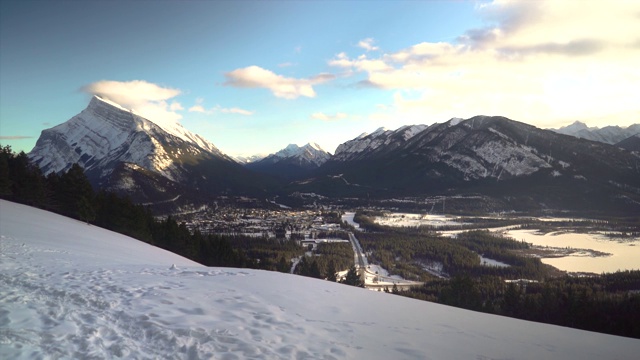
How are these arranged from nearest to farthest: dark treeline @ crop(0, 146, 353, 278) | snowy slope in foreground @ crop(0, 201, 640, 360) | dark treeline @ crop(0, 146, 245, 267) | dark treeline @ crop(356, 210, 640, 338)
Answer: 1. snowy slope in foreground @ crop(0, 201, 640, 360)
2. dark treeline @ crop(356, 210, 640, 338)
3. dark treeline @ crop(0, 146, 245, 267)
4. dark treeline @ crop(0, 146, 353, 278)

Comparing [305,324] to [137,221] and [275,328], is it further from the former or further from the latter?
[137,221]

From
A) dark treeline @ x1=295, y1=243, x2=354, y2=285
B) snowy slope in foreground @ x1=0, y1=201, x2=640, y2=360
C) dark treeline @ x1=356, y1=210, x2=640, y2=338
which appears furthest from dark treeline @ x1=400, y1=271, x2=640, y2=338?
dark treeline @ x1=295, y1=243, x2=354, y2=285

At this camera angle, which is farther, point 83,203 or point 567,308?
point 83,203

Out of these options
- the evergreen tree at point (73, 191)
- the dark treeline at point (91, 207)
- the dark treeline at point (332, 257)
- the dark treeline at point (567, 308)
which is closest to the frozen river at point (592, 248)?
the dark treeline at point (567, 308)

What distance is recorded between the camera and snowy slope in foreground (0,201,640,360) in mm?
8156

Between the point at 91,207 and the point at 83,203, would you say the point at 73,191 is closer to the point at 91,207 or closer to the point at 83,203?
the point at 83,203

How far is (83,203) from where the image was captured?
4453 centimetres

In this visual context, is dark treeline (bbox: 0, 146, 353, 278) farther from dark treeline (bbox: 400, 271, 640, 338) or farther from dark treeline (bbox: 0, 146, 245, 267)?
dark treeline (bbox: 400, 271, 640, 338)

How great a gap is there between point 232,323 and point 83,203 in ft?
149

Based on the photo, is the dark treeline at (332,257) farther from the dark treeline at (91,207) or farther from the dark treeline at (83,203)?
the dark treeline at (83,203)

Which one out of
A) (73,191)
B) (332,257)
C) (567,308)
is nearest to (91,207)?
(73,191)

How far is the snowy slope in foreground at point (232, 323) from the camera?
26.8 feet

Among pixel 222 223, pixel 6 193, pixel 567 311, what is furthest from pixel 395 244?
pixel 6 193

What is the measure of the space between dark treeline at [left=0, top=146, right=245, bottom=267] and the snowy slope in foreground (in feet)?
106
